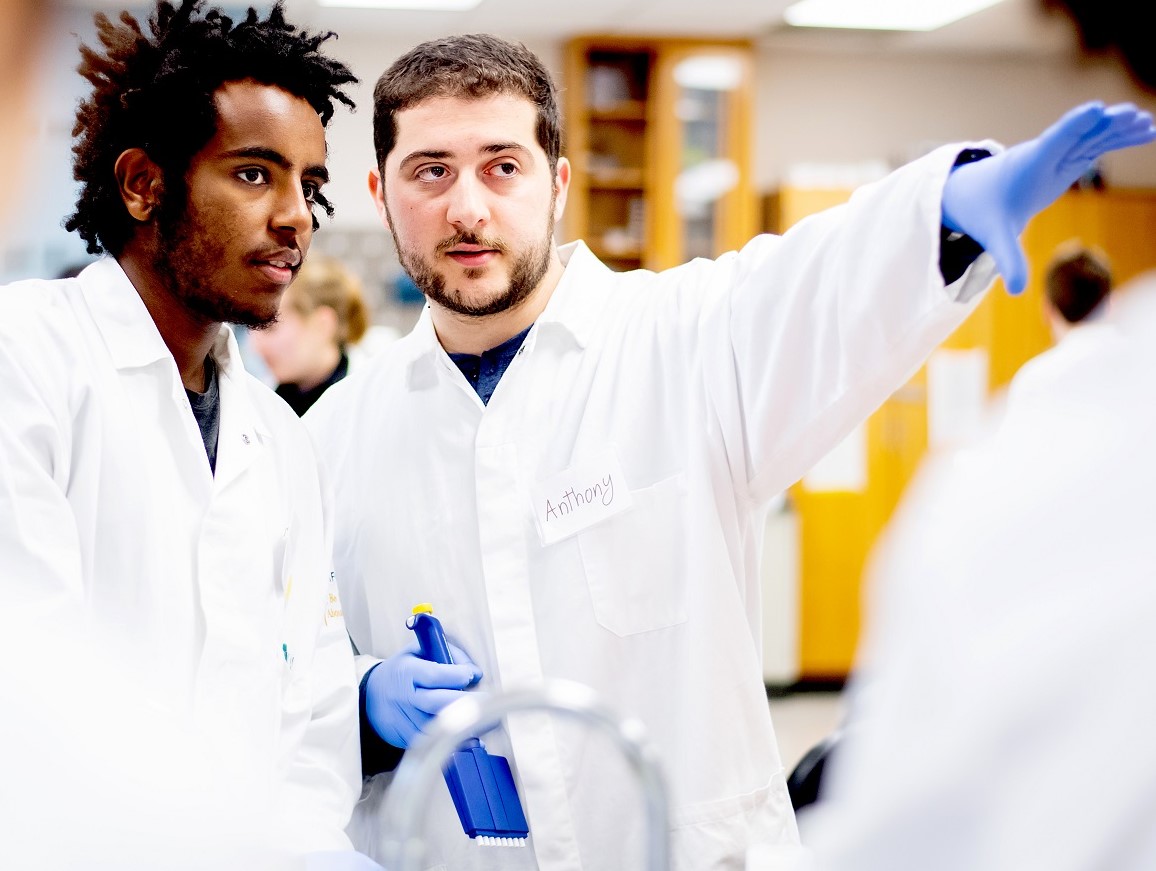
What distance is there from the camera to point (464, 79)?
1.45 metres

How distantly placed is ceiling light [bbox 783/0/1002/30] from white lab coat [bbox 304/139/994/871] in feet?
12.2

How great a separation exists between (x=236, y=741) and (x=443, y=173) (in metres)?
0.75

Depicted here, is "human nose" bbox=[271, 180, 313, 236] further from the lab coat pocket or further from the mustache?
the lab coat pocket

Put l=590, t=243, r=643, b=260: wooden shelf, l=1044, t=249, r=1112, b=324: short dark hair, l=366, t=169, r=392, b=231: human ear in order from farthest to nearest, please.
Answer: l=590, t=243, r=643, b=260: wooden shelf → l=1044, t=249, r=1112, b=324: short dark hair → l=366, t=169, r=392, b=231: human ear

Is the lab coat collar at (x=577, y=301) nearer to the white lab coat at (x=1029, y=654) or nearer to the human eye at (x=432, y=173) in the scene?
the human eye at (x=432, y=173)

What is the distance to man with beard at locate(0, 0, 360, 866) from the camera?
3.59 feet

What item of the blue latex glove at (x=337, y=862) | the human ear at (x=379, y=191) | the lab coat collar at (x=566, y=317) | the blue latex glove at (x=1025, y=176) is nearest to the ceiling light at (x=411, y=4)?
the human ear at (x=379, y=191)

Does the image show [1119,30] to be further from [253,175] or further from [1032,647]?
[253,175]

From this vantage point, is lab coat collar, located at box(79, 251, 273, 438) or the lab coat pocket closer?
lab coat collar, located at box(79, 251, 273, 438)

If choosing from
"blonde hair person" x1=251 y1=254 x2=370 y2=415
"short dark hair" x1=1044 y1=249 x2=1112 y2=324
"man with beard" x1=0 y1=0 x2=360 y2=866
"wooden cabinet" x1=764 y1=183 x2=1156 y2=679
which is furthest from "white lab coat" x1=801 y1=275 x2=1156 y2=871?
"wooden cabinet" x1=764 y1=183 x2=1156 y2=679

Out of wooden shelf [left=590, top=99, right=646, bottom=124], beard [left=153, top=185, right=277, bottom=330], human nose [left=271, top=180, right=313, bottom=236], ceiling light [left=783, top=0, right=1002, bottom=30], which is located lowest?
beard [left=153, top=185, right=277, bottom=330]

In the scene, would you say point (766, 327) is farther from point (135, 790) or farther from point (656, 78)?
point (656, 78)

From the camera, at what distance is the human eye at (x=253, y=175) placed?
1271 mm

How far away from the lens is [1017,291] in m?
0.97
